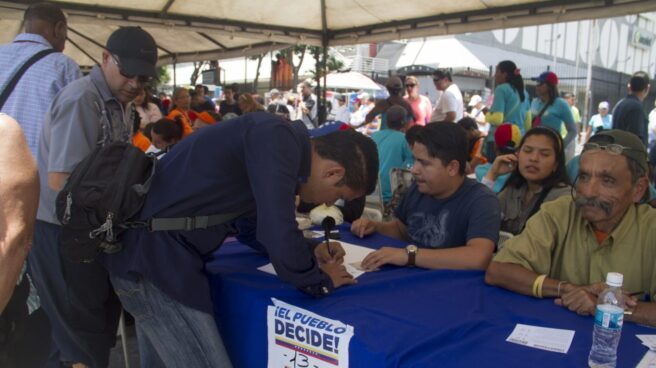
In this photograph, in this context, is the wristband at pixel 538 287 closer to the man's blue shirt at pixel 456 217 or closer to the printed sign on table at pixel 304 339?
the man's blue shirt at pixel 456 217

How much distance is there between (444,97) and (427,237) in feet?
16.0

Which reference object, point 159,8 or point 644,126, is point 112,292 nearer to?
point 159,8

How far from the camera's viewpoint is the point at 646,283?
1.74 metres

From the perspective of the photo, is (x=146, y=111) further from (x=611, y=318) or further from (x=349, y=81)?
(x=349, y=81)

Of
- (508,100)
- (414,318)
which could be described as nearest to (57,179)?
(414,318)

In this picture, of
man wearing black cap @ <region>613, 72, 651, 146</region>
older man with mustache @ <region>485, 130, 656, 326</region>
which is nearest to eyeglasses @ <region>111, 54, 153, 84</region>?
older man with mustache @ <region>485, 130, 656, 326</region>

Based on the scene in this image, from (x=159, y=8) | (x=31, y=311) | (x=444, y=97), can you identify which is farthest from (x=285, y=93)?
(x=31, y=311)

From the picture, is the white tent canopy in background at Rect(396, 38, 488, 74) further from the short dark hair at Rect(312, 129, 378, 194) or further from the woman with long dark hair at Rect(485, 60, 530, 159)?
the short dark hair at Rect(312, 129, 378, 194)

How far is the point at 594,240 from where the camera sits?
184cm

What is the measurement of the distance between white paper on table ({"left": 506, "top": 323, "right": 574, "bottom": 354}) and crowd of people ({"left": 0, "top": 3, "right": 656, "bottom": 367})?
196mm

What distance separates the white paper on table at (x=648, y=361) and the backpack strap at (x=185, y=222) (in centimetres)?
132

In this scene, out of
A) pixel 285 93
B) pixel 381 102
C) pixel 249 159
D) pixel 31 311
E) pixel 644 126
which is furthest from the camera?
pixel 285 93

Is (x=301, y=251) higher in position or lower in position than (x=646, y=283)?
higher

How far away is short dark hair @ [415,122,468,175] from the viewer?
237 centimetres
